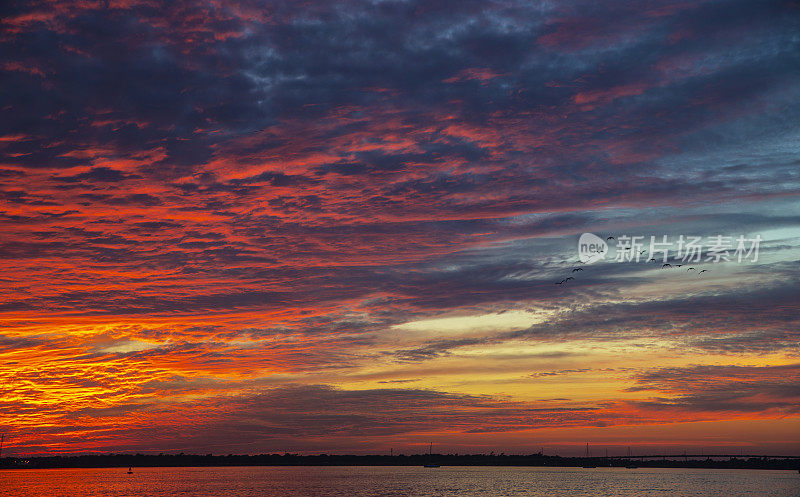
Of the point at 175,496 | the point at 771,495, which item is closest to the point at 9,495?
the point at 175,496

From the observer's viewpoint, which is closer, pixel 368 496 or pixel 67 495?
pixel 368 496

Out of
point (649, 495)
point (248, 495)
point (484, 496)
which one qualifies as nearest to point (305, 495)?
point (248, 495)

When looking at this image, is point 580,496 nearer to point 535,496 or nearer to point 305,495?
point 535,496

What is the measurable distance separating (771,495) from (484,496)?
7765cm

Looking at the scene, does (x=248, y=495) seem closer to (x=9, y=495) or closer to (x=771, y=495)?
(x=9, y=495)

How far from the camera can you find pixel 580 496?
176375mm

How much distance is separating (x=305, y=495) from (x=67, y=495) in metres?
67.7

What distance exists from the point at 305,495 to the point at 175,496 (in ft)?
111

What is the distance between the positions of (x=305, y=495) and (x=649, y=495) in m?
92.9

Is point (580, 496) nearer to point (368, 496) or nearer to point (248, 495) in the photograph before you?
point (368, 496)

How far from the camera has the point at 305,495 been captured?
18075 centimetres

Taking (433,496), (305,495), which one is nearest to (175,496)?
(305,495)

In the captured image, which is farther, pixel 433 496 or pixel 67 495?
pixel 67 495

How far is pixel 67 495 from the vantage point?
186375mm
